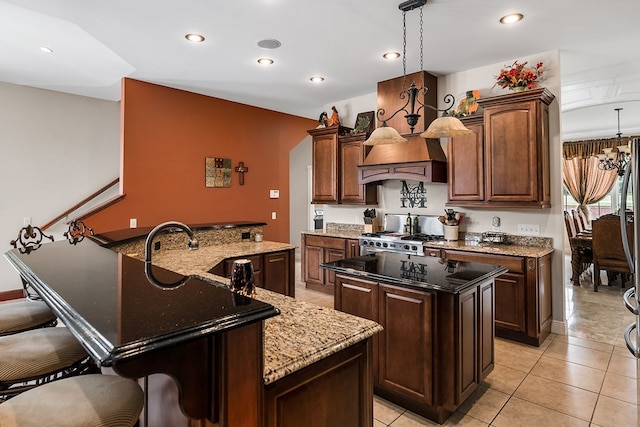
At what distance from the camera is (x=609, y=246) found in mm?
4871

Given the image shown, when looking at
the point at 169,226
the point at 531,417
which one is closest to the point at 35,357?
the point at 169,226

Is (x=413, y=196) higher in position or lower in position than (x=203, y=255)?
higher

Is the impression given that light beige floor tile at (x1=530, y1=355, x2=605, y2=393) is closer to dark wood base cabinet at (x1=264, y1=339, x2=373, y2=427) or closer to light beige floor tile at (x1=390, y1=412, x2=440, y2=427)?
light beige floor tile at (x1=390, y1=412, x2=440, y2=427)

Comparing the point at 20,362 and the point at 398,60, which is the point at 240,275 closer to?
the point at 20,362

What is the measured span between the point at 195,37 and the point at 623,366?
4688 millimetres

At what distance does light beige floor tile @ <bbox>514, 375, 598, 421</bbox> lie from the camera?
233 cm

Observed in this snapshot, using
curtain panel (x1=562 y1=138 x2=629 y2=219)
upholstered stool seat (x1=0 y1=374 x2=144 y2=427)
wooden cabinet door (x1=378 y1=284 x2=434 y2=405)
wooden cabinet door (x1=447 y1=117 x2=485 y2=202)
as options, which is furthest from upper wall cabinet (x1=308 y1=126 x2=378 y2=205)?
curtain panel (x1=562 y1=138 x2=629 y2=219)

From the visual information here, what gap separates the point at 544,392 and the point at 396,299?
139cm

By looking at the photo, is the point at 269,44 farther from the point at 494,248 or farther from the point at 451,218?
the point at 494,248

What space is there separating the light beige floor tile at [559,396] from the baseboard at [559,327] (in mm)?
1178

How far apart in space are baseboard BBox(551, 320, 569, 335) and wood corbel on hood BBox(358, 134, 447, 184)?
1886mm

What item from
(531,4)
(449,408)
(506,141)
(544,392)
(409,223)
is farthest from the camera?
(409,223)

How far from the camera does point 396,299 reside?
2.23 m

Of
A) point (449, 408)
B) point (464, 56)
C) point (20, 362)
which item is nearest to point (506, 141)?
point (464, 56)
